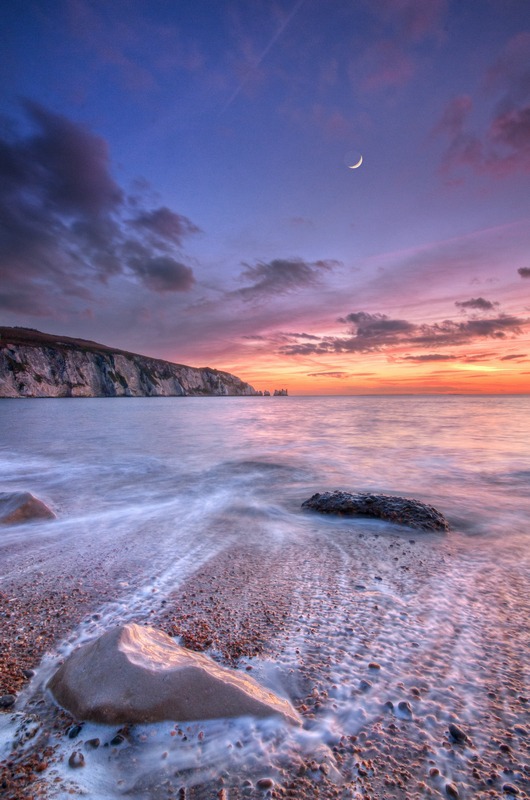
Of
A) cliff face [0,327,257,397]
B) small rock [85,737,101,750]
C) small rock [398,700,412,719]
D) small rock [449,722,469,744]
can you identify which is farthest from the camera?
cliff face [0,327,257,397]

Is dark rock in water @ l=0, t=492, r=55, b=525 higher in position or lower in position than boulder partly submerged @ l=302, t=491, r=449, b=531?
lower

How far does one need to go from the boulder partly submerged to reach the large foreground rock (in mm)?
4903

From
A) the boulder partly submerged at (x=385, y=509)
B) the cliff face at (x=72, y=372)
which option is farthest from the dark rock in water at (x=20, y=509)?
the cliff face at (x=72, y=372)

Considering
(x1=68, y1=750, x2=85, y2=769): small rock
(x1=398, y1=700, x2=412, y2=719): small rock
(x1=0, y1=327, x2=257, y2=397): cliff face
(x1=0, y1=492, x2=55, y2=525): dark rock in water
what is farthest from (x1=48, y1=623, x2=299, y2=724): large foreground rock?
(x1=0, y1=327, x2=257, y2=397): cliff face

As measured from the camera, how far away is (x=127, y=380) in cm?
12750

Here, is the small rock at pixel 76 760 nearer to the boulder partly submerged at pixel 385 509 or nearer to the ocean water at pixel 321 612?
the ocean water at pixel 321 612

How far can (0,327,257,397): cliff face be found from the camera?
92.8 m

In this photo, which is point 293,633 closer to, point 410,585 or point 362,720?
point 362,720


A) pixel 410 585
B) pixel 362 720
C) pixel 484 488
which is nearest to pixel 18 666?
pixel 362 720

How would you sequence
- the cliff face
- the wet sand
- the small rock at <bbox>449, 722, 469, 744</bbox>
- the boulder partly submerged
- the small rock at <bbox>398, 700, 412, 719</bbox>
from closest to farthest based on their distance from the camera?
the wet sand < the small rock at <bbox>449, 722, 469, 744</bbox> < the small rock at <bbox>398, 700, 412, 719</bbox> < the boulder partly submerged < the cliff face

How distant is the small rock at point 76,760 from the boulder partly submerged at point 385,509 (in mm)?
5814

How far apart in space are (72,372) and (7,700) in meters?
118

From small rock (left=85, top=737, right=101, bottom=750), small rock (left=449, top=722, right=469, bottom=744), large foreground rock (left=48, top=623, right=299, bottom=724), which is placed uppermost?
large foreground rock (left=48, top=623, right=299, bottom=724)

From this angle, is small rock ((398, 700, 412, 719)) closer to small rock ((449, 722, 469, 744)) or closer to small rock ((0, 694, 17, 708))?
small rock ((449, 722, 469, 744))
